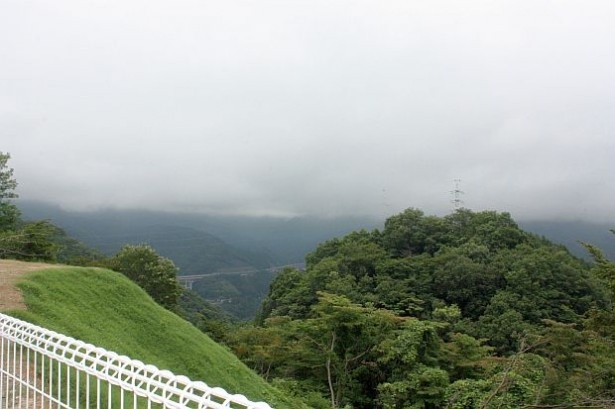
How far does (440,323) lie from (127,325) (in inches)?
644

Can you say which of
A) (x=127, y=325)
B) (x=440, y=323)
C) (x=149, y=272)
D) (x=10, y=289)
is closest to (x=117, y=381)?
(x=10, y=289)

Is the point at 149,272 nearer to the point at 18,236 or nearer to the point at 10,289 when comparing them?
the point at 18,236

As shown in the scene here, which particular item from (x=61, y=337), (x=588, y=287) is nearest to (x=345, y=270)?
(x=588, y=287)

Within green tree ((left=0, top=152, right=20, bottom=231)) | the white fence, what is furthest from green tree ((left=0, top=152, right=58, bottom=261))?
the white fence

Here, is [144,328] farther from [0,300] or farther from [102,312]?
[0,300]

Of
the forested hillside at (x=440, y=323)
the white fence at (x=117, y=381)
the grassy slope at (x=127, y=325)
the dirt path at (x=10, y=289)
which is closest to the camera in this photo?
the white fence at (x=117, y=381)

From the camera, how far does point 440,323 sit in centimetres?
2412

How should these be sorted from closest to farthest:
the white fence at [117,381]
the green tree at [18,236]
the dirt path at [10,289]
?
the white fence at [117,381] → the dirt path at [10,289] → the green tree at [18,236]

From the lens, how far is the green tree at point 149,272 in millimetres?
36281

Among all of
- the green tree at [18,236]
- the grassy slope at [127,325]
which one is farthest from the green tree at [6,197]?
the grassy slope at [127,325]

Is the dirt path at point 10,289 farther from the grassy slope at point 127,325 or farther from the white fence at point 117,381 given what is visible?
the white fence at point 117,381

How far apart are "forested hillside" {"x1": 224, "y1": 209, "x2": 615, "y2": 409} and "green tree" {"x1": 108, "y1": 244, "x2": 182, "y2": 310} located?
7.84 m

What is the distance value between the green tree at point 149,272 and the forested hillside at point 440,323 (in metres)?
7.84

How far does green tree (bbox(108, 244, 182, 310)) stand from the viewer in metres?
36.3
